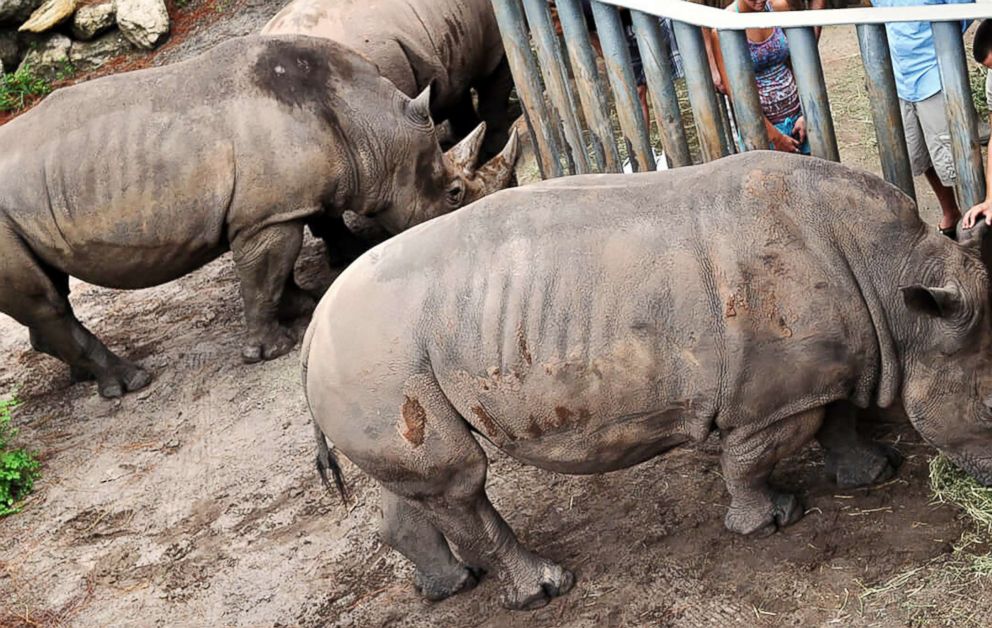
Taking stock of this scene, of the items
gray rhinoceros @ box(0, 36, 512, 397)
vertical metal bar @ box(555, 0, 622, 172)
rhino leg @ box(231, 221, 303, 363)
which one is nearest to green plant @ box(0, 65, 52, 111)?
gray rhinoceros @ box(0, 36, 512, 397)

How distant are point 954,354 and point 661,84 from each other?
222 cm

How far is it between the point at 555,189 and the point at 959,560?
203 centimetres

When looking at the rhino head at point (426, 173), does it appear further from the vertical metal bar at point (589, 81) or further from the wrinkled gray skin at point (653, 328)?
the wrinkled gray skin at point (653, 328)

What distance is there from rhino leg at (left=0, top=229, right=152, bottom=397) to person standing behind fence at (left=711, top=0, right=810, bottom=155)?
13.5 feet

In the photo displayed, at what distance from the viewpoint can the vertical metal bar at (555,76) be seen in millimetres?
7148

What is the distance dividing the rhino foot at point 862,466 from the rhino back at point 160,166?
3612 millimetres

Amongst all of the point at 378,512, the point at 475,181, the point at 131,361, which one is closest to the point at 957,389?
the point at 378,512

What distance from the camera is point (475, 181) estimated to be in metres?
8.27

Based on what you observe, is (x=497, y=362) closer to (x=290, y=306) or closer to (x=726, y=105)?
(x=726, y=105)

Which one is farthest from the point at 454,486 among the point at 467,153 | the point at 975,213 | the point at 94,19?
the point at 94,19

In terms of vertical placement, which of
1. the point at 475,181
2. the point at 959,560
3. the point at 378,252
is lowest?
the point at 959,560

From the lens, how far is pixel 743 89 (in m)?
5.79

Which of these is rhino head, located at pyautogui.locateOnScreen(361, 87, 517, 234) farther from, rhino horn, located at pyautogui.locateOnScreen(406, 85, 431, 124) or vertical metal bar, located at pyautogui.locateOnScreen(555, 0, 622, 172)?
vertical metal bar, located at pyautogui.locateOnScreen(555, 0, 622, 172)

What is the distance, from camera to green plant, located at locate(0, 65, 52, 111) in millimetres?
14828
